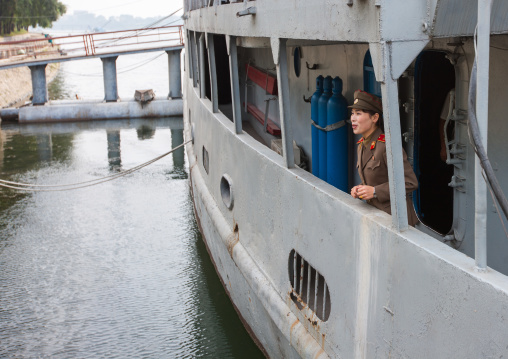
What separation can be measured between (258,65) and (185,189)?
14.8 feet

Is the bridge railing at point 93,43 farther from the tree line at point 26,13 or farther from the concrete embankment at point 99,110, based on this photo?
the tree line at point 26,13

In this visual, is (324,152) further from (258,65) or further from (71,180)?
(71,180)

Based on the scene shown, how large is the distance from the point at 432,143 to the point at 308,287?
1307mm

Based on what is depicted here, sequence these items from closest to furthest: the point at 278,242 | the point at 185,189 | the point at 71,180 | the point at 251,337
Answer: the point at 278,242 → the point at 251,337 → the point at 185,189 → the point at 71,180

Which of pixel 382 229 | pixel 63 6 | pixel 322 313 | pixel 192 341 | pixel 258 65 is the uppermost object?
pixel 63 6

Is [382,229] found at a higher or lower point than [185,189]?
higher

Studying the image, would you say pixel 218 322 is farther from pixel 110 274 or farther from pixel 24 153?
pixel 24 153

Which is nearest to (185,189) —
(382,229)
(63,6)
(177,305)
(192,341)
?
(177,305)

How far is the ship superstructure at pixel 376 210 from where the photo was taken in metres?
2.96

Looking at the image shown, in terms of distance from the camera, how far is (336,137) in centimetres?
560

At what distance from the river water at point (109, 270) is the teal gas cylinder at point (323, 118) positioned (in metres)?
2.18

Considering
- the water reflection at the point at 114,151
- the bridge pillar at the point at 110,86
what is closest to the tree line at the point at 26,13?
the bridge pillar at the point at 110,86

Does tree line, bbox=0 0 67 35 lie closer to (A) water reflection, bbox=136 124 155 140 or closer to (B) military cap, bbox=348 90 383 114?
(A) water reflection, bbox=136 124 155 140

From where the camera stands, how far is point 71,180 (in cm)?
1506
